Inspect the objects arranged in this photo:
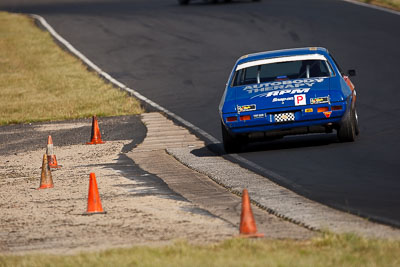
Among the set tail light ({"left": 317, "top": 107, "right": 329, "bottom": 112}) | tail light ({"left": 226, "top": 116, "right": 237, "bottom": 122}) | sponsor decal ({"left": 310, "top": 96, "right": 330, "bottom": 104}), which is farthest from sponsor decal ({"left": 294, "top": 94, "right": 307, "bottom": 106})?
tail light ({"left": 226, "top": 116, "right": 237, "bottom": 122})

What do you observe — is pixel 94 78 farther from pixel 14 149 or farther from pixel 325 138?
pixel 325 138

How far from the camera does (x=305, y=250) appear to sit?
7.32 metres

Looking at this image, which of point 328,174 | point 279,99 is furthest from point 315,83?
point 328,174

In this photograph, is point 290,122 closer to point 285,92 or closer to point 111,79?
point 285,92

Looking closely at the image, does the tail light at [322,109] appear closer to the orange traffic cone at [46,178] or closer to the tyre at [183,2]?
the orange traffic cone at [46,178]

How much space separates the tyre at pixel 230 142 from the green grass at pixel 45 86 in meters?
7.77

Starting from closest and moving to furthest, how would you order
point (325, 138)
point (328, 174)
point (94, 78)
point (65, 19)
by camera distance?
point (328, 174) < point (325, 138) < point (94, 78) < point (65, 19)

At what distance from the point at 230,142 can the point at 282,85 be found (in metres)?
1.15

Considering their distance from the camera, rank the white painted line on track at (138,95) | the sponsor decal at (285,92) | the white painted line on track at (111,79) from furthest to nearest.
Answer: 1. the white painted line on track at (111,79)
2. the sponsor decal at (285,92)
3. the white painted line on track at (138,95)

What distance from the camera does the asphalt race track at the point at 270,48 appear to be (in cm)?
1121

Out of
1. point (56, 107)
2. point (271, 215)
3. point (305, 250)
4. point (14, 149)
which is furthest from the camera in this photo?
point (56, 107)

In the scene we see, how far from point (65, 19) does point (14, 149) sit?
24.6 m

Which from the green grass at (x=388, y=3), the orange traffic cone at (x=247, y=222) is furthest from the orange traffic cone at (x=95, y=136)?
the green grass at (x=388, y=3)

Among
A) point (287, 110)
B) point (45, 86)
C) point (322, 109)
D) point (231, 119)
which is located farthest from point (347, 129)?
point (45, 86)
